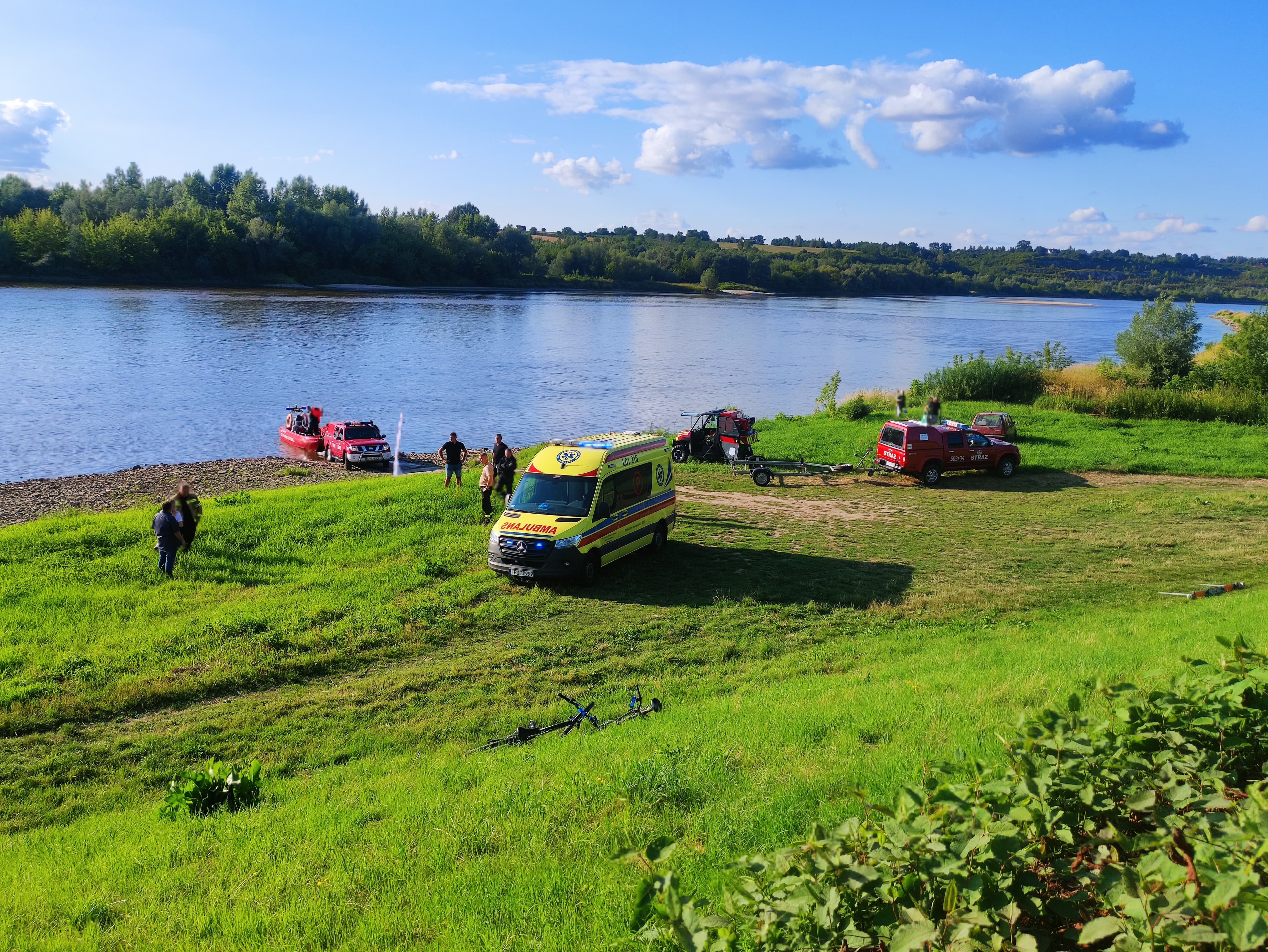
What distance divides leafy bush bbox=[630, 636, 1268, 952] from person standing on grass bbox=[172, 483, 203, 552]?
47.3 feet

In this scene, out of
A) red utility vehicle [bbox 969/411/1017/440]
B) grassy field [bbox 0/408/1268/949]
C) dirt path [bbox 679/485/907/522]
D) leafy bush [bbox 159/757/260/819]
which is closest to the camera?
grassy field [bbox 0/408/1268/949]

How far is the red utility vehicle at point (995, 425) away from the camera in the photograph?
28.9 m

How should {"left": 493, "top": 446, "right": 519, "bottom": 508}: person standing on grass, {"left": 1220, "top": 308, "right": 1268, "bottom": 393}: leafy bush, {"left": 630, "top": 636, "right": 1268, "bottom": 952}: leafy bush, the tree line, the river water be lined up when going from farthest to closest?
the tree line
the river water
{"left": 1220, "top": 308, "right": 1268, "bottom": 393}: leafy bush
{"left": 493, "top": 446, "right": 519, "bottom": 508}: person standing on grass
{"left": 630, "top": 636, "right": 1268, "bottom": 952}: leafy bush

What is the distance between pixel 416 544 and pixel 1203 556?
15690 mm

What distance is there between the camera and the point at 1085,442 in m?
30.0

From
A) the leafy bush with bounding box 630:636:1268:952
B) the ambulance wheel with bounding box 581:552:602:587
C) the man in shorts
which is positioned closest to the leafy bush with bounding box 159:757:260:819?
the leafy bush with bounding box 630:636:1268:952

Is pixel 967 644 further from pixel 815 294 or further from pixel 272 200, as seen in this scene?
pixel 815 294

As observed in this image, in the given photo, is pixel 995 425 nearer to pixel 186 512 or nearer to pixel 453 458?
pixel 453 458

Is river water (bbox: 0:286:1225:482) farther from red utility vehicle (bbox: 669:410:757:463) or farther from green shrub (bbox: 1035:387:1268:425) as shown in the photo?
green shrub (bbox: 1035:387:1268:425)

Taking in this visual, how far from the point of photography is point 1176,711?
4.06 meters

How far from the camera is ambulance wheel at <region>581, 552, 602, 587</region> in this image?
14977 mm

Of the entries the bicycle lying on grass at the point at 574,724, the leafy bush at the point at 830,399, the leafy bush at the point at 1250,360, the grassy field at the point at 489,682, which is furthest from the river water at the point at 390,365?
the bicycle lying on grass at the point at 574,724

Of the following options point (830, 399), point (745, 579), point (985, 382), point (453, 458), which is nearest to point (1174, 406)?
point (985, 382)

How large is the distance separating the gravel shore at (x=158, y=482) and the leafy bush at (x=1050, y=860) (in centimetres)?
2625
